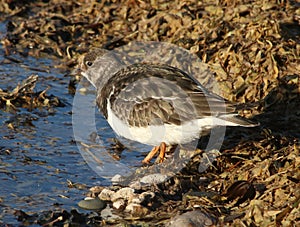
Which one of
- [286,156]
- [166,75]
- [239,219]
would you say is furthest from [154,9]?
[239,219]

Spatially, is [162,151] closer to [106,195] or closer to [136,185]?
[136,185]

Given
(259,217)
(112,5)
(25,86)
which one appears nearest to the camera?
(259,217)

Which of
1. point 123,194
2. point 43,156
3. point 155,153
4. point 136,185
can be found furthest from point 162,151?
point 43,156

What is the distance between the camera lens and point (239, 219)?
432 cm

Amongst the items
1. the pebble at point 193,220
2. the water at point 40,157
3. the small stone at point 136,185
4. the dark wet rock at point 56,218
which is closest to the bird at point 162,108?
the small stone at point 136,185

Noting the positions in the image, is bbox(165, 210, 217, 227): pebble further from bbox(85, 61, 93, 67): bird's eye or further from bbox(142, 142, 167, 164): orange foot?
bbox(85, 61, 93, 67): bird's eye

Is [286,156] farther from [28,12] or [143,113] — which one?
[28,12]

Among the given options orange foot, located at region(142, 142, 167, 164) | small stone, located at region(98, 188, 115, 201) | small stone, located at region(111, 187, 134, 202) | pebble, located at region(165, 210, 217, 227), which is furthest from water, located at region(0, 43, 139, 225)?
pebble, located at region(165, 210, 217, 227)

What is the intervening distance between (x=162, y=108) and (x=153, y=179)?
0.61 m

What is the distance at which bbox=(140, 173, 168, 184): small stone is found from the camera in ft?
16.6

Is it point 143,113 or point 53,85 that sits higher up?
point 143,113

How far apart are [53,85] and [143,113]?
217 centimetres

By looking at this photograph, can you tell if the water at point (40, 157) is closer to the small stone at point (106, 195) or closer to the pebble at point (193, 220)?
the small stone at point (106, 195)

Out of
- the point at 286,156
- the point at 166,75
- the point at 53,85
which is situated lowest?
the point at 53,85
